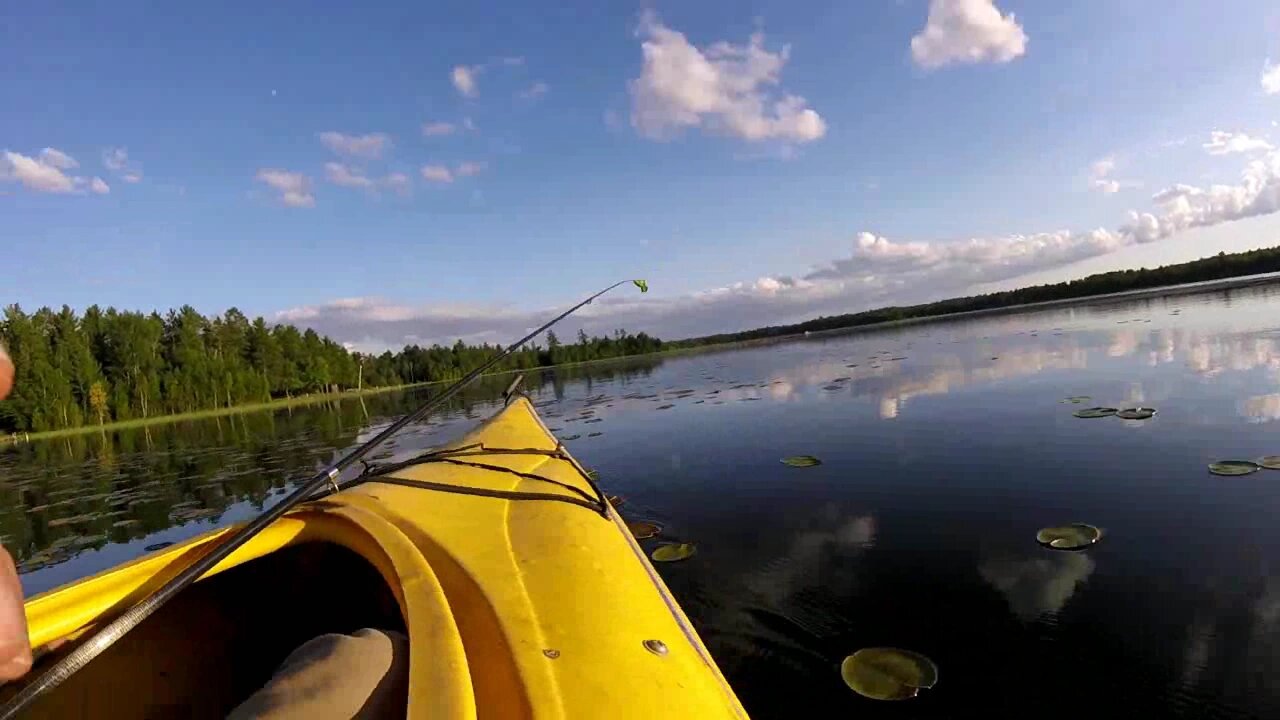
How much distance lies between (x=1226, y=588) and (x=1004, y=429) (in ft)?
14.3

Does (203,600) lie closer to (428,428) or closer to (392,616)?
(392,616)

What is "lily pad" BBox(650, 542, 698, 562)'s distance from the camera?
4746mm

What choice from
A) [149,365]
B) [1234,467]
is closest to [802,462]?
[1234,467]

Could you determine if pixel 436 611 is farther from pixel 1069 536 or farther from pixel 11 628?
pixel 1069 536

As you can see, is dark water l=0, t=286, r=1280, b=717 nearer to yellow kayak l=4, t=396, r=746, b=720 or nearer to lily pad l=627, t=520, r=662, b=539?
lily pad l=627, t=520, r=662, b=539

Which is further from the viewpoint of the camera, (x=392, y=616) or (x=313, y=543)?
(x=313, y=543)

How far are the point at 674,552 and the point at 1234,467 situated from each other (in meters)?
4.60

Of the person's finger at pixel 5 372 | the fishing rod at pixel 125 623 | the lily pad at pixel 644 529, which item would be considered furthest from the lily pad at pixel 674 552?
the person's finger at pixel 5 372

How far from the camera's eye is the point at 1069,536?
4059 millimetres

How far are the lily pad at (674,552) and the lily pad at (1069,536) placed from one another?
7.94 feet

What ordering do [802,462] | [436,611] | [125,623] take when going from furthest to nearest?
[802,462], [436,611], [125,623]

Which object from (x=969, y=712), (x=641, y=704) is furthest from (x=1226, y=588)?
(x=641, y=704)

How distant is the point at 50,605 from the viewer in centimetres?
232

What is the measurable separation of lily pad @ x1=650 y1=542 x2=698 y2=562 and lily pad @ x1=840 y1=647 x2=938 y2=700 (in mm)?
1789
